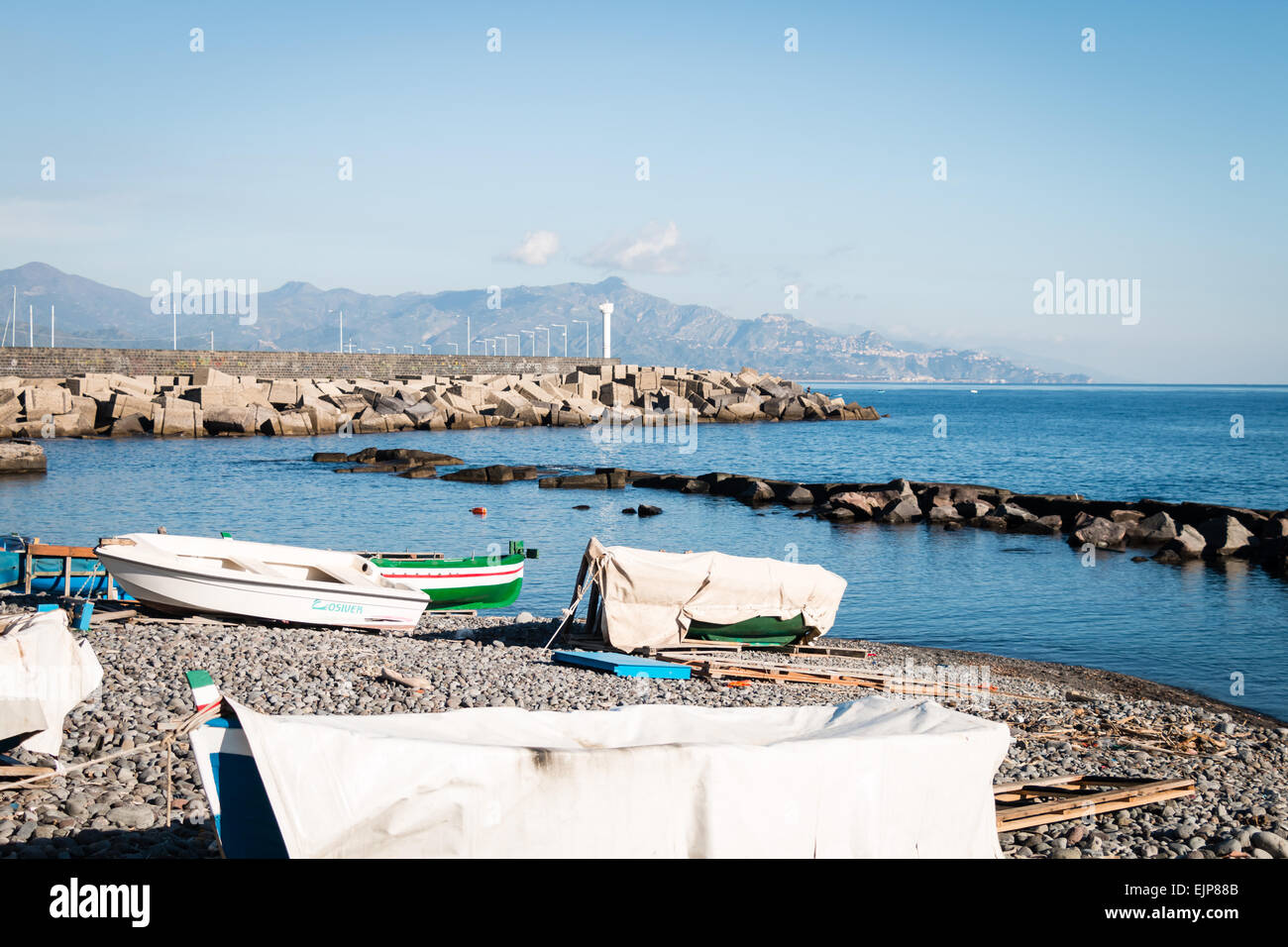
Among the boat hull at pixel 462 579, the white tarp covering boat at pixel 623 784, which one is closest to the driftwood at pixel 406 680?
the boat hull at pixel 462 579

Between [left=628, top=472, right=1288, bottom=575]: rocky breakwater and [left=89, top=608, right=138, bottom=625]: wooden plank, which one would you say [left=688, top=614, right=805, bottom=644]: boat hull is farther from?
[left=628, top=472, right=1288, bottom=575]: rocky breakwater

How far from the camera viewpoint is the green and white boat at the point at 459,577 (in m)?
18.2

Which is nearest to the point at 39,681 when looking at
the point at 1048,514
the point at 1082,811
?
the point at 1082,811

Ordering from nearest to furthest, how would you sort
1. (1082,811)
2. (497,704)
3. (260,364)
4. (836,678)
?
(1082,811)
(497,704)
(836,678)
(260,364)

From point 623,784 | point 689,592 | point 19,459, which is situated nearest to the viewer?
point 623,784

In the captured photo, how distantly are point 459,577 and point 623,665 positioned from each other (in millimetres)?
5856

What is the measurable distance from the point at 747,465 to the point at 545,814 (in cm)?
4879

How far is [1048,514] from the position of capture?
34281mm

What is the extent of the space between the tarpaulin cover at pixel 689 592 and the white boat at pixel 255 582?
124 inches

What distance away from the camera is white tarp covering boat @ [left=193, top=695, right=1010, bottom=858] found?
15.6 ft

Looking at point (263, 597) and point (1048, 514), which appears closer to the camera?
point (263, 597)

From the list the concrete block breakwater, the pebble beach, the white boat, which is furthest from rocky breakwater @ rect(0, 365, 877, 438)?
the pebble beach

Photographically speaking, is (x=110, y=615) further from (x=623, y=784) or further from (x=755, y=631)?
(x=623, y=784)
